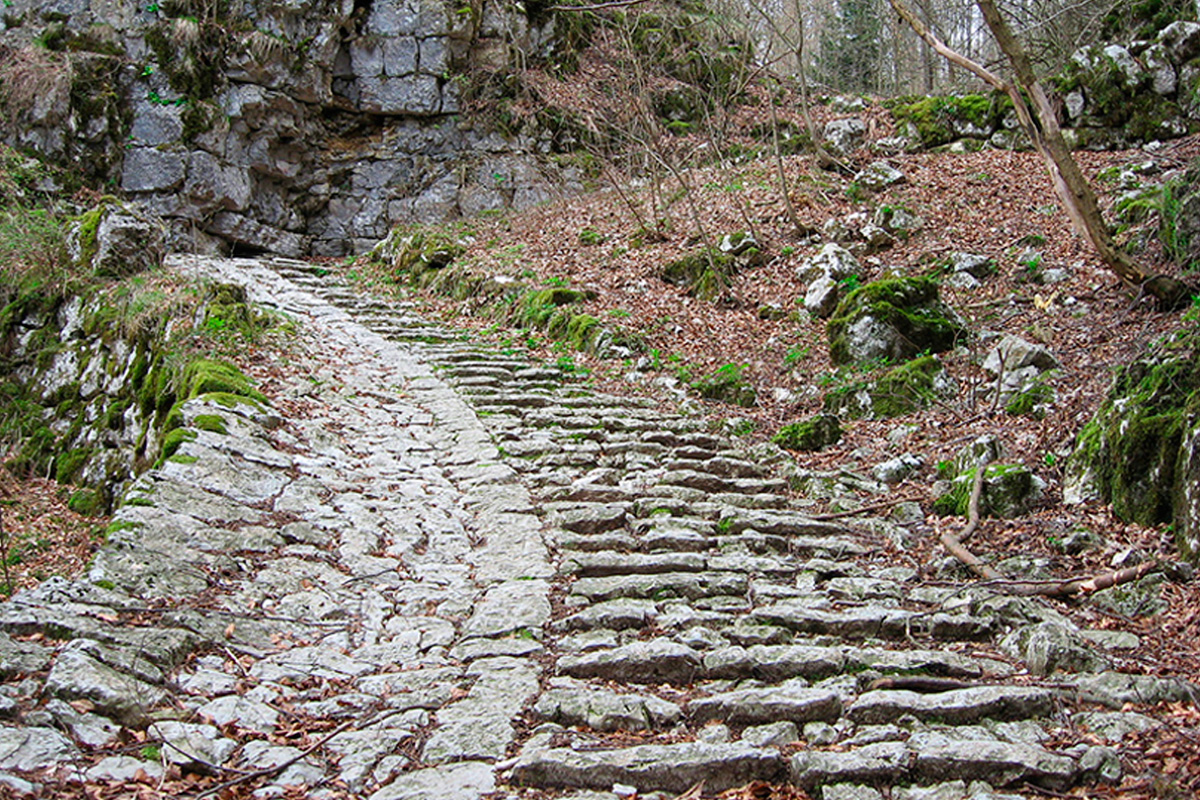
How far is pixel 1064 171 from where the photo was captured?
21.3 ft

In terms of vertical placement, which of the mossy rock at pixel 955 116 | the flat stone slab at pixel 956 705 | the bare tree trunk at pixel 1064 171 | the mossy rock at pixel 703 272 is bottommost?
the flat stone slab at pixel 956 705

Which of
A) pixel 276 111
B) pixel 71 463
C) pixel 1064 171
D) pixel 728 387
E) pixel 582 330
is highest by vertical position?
pixel 276 111

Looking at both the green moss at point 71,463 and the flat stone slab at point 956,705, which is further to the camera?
the green moss at point 71,463

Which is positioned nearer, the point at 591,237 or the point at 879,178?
the point at 879,178

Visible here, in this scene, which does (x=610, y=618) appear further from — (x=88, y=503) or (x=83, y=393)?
(x=83, y=393)

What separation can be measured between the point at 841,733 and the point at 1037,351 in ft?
15.6

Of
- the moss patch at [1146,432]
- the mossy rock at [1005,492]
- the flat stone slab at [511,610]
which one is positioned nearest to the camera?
the flat stone slab at [511,610]

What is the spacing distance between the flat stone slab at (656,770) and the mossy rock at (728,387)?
5.48m

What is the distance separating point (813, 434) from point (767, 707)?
416cm

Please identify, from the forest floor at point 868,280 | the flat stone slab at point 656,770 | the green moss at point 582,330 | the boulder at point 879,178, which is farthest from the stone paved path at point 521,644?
the boulder at point 879,178

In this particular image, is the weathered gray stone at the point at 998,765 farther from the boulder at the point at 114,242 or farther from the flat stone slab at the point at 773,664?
the boulder at the point at 114,242

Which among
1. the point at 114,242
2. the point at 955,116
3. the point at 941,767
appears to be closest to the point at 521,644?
the point at 941,767

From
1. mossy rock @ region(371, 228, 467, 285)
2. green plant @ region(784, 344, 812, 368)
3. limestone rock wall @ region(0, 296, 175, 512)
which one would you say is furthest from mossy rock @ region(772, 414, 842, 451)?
mossy rock @ region(371, 228, 467, 285)

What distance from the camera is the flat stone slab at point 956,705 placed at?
3.29m
